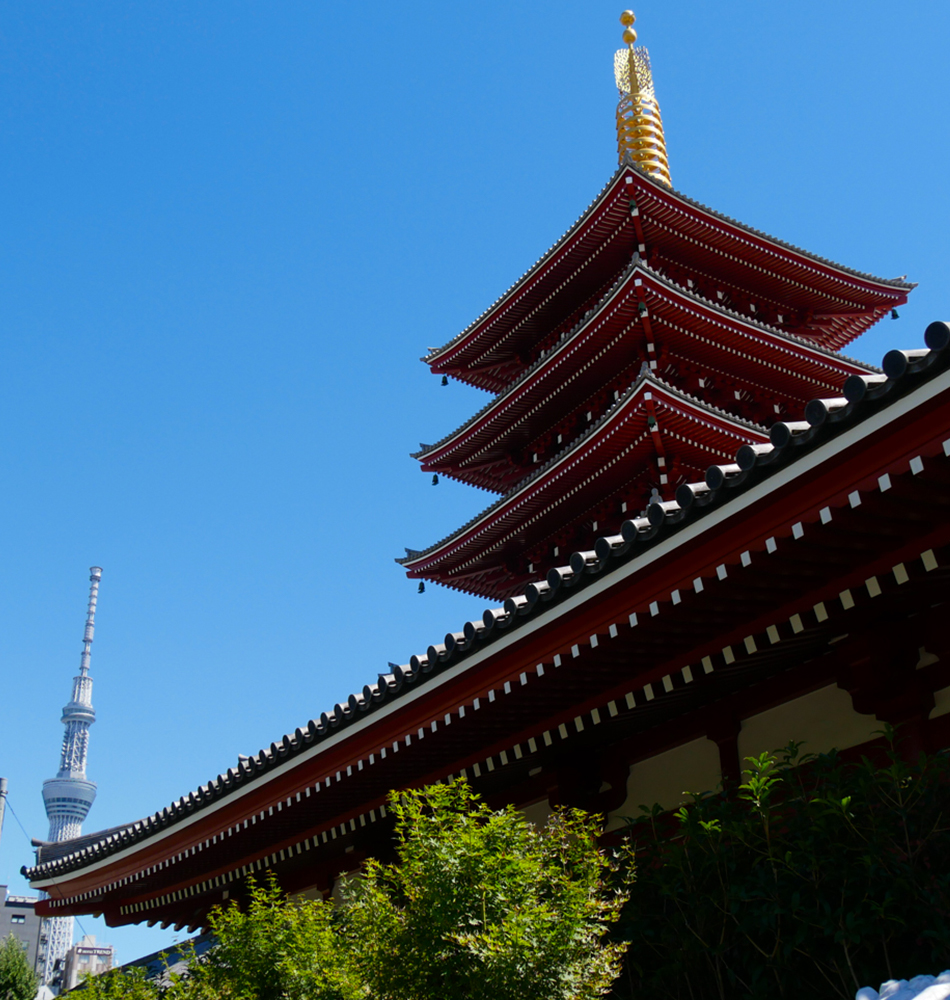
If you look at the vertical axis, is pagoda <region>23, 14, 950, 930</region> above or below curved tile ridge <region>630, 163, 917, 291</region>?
below

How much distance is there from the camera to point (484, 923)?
5.14m

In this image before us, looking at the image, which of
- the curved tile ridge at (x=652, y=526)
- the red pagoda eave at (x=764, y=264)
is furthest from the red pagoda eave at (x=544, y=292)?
the curved tile ridge at (x=652, y=526)

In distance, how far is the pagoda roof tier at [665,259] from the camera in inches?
630

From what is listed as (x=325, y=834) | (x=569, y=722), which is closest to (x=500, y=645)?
(x=569, y=722)

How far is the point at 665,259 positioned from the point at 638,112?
5.74 m

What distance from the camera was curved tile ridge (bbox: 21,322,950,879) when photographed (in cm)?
495

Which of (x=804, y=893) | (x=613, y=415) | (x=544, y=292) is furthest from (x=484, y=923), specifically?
(x=544, y=292)

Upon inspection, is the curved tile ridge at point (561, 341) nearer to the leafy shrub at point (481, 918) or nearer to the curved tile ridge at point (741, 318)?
the curved tile ridge at point (741, 318)

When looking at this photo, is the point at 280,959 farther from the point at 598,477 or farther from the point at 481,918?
the point at 598,477

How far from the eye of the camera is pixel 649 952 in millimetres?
6172

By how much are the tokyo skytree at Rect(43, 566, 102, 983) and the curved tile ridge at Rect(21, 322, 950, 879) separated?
153 m

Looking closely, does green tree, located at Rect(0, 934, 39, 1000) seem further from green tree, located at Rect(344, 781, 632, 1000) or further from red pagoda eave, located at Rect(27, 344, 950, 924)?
green tree, located at Rect(344, 781, 632, 1000)

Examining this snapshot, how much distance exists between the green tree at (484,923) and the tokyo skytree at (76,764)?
15577cm

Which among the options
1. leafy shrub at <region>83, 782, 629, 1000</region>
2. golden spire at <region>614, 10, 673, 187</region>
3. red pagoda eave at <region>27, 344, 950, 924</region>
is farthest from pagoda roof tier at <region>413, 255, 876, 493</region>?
leafy shrub at <region>83, 782, 629, 1000</region>
